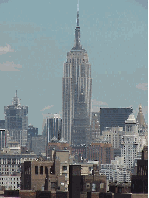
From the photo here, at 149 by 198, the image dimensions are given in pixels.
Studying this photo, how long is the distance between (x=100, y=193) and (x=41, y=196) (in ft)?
7.65

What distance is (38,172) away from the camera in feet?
163

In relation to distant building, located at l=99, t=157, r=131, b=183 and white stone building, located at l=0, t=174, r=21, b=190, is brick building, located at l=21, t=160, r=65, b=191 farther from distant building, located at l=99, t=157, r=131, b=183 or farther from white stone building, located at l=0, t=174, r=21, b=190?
distant building, located at l=99, t=157, r=131, b=183

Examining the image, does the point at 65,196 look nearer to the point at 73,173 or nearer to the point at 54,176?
the point at 73,173

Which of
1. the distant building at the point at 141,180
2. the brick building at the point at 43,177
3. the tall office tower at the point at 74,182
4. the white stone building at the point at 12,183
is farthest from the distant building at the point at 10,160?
the tall office tower at the point at 74,182

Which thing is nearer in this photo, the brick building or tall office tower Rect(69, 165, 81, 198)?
tall office tower Rect(69, 165, 81, 198)

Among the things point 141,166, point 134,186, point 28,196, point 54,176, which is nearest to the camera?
point 28,196

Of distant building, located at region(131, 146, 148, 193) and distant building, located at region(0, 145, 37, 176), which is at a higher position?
distant building, located at region(131, 146, 148, 193)

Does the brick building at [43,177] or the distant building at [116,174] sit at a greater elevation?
the brick building at [43,177]

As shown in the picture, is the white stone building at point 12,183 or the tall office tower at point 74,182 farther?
the white stone building at point 12,183

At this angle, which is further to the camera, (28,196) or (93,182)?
(93,182)

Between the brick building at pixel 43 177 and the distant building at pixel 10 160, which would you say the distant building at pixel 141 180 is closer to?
the brick building at pixel 43 177

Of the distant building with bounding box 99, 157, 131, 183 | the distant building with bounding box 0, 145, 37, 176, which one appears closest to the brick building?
the distant building with bounding box 99, 157, 131, 183

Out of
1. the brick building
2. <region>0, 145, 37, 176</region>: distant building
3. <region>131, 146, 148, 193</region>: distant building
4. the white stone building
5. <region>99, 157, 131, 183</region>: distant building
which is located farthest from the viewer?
<region>0, 145, 37, 176</region>: distant building

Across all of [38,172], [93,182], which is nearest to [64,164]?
[38,172]
